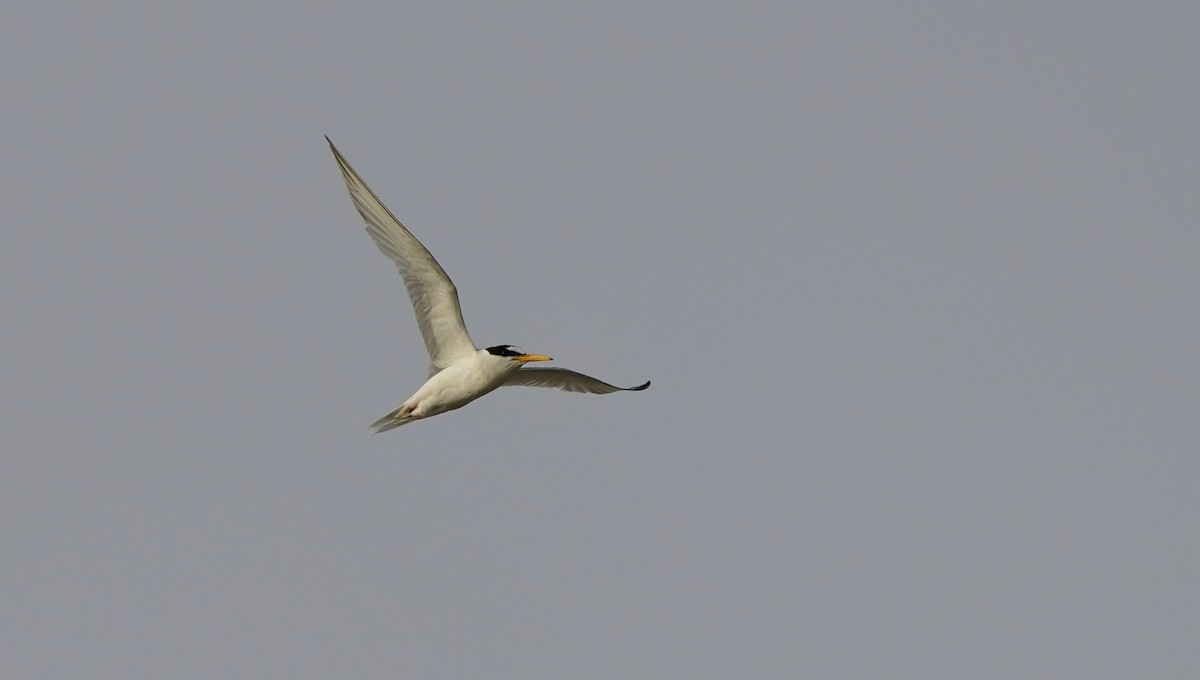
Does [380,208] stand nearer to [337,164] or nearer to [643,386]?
[337,164]

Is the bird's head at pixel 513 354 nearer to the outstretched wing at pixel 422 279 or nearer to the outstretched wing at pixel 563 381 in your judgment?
the outstretched wing at pixel 422 279

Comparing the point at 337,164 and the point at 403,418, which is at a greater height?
the point at 337,164

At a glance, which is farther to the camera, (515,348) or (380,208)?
(515,348)

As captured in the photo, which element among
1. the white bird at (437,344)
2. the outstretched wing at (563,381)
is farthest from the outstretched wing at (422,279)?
the outstretched wing at (563,381)

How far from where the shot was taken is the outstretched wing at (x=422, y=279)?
796 inches

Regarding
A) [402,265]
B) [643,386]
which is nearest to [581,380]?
[643,386]

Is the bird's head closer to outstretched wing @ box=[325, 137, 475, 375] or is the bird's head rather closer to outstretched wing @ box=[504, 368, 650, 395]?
outstretched wing @ box=[325, 137, 475, 375]

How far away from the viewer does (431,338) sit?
2175 cm

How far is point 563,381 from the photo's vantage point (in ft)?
79.8

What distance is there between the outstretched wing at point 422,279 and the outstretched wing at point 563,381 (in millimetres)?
1778

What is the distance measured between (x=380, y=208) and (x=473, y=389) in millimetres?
3267

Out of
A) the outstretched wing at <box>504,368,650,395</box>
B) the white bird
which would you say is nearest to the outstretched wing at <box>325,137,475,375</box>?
the white bird

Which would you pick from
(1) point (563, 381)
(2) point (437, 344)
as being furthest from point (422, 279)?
(1) point (563, 381)

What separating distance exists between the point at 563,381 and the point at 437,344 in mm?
3277
